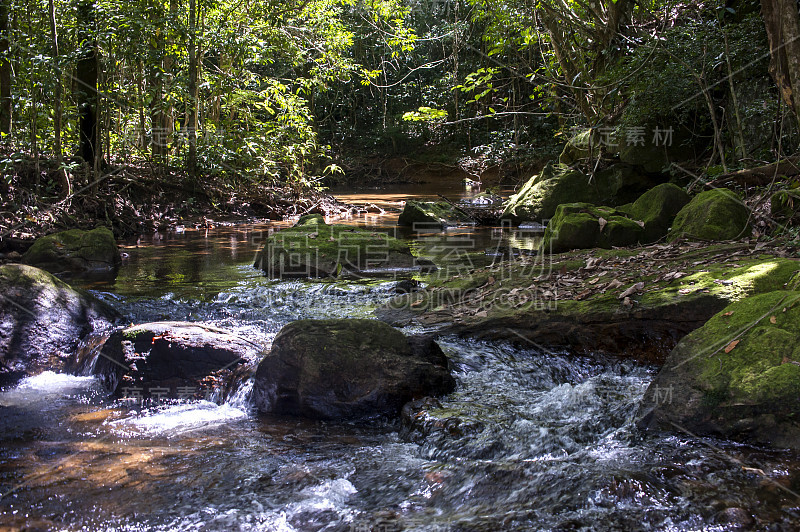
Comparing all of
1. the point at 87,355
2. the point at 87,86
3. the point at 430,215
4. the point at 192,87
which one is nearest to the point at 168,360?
the point at 87,355

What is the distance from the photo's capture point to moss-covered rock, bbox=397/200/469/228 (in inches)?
456

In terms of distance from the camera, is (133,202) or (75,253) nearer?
(75,253)

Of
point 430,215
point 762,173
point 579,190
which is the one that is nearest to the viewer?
point 762,173

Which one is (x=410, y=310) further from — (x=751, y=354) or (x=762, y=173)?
(x=762, y=173)

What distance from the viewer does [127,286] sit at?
21.7 ft

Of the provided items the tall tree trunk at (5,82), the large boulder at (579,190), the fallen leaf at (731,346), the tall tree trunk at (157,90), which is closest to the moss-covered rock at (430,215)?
the large boulder at (579,190)

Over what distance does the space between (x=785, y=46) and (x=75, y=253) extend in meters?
8.28

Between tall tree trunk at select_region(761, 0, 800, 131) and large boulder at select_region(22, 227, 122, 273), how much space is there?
7881 mm

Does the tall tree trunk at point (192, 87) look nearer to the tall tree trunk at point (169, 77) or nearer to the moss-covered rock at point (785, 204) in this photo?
the tall tree trunk at point (169, 77)

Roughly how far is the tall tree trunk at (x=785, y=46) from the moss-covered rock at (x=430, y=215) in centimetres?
609

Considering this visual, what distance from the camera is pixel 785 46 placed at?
20.3 feet

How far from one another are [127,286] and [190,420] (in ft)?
11.2

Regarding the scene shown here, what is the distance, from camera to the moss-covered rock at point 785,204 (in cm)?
554

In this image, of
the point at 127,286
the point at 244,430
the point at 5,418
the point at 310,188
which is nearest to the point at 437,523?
the point at 244,430
